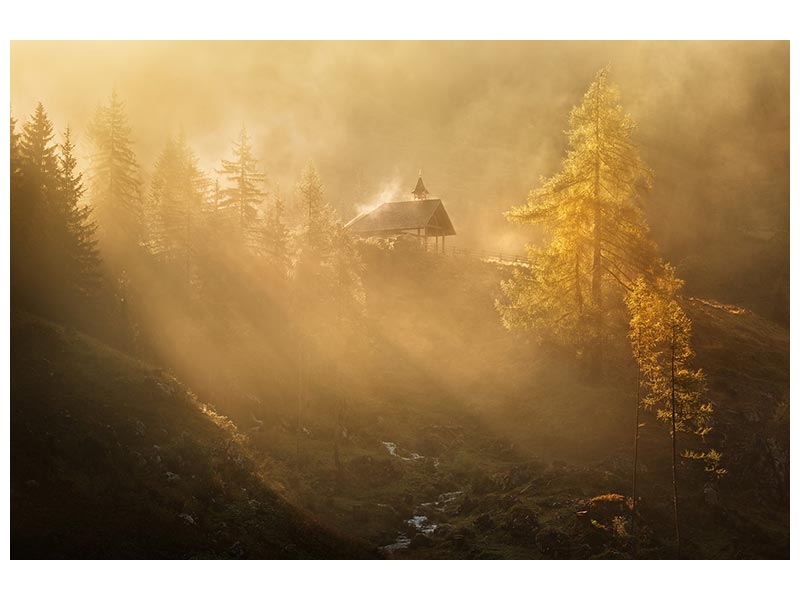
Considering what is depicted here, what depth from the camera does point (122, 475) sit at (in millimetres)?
16062

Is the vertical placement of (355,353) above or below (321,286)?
below

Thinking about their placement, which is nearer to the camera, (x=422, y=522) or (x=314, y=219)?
(x=422, y=522)

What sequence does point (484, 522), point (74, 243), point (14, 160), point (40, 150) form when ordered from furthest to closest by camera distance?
point (74, 243)
point (40, 150)
point (14, 160)
point (484, 522)

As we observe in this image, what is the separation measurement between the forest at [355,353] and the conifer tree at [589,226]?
12 cm

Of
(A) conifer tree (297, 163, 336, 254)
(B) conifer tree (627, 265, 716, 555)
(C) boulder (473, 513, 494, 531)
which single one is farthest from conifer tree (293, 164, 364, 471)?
(B) conifer tree (627, 265, 716, 555)

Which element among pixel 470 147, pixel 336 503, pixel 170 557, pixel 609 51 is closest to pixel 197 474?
pixel 170 557

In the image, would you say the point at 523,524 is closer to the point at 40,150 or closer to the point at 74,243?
the point at 74,243

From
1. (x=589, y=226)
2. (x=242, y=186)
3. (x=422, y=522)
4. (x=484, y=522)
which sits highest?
(x=242, y=186)

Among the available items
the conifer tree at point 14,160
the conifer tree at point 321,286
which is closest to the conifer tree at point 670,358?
the conifer tree at point 321,286

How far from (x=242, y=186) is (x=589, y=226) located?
22.2 m

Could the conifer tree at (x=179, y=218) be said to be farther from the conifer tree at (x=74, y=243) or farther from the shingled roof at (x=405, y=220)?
the shingled roof at (x=405, y=220)

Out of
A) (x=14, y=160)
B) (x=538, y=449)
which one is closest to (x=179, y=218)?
(x=14, y=160)
